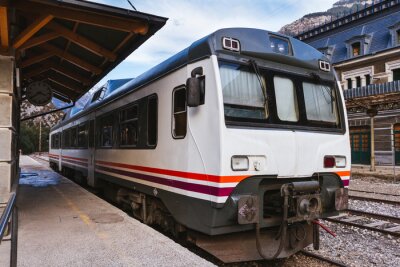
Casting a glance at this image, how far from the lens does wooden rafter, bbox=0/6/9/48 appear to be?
477 cm

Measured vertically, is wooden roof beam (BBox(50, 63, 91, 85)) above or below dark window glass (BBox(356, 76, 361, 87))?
below

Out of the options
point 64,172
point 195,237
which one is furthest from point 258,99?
point 64,172

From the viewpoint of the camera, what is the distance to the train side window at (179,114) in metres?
5.03

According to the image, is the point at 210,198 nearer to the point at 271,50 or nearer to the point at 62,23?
the point at 271,50

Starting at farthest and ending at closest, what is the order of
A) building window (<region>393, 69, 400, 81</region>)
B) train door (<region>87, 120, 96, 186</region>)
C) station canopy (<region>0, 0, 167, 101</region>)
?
1. building window (<region>393, 69, 400, 81</region>)
2. train door (<region>87, 120, 96, 186</region>)
3. station canopy (<region>0, 0, 167, 101</region>)

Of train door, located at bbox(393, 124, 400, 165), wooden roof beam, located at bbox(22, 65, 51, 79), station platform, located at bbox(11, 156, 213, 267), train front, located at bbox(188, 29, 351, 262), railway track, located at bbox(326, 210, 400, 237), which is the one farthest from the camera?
train door, located at bbox(393, 124, 400, 165)

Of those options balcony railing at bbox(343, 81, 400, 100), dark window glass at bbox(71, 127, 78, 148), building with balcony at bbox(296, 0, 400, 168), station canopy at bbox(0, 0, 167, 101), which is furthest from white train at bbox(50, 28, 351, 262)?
balcony railing at bbox(343, 81, 400, 100)

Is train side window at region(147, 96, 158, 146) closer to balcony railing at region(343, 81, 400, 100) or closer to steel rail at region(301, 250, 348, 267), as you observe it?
steel rail at region(301, 250, 348, 267)

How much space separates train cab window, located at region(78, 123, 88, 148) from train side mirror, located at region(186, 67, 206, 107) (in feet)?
25.1

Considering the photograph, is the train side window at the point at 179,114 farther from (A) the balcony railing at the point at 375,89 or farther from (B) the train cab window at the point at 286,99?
(A) the balcony railing at the point at 375,89

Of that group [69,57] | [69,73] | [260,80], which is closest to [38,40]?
[69,57]

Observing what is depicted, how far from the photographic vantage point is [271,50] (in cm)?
510

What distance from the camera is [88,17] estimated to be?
5.47m

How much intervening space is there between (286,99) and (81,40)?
13.2ft
